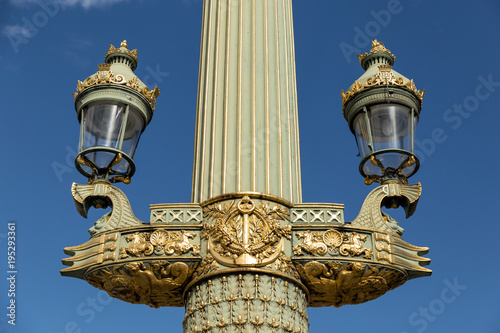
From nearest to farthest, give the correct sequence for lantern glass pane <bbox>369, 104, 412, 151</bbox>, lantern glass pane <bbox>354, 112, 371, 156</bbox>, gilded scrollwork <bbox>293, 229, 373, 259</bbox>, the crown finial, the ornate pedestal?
the ornate pedestal < gilded scrollwork <bbox>293, 229, 373, 259</bbox> < lantern glass pane <bbox>369, 104, 412, 151</bbox> < lantern glass pane <bbox>354, 112, 371, 156</bbox> < the crown finial

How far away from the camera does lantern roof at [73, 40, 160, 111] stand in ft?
36.8

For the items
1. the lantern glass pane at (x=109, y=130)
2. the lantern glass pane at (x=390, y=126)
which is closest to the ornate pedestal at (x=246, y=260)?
the lantern glass pane at (x=109, y=130)

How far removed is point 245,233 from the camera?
30.6ft

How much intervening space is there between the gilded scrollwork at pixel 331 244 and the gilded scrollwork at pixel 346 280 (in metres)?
0.14

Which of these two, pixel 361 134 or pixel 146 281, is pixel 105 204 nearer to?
pixel 146 281

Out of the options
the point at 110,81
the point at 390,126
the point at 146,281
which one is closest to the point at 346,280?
the point at 146,281

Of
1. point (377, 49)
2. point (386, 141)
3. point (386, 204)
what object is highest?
point (377, 49)

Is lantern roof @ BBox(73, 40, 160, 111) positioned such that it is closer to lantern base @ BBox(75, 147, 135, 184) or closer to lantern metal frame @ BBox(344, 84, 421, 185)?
lantern base @ BBox(75, 147, 135, 184)

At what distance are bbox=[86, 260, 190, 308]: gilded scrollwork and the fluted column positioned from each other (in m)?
1.15

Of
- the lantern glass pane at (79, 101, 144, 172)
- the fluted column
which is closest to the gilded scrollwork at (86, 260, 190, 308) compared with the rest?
the fluted column

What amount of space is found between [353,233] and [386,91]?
260 cm

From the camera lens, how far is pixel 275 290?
903cm

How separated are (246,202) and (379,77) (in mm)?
3286

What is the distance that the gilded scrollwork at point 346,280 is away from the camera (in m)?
9.45
